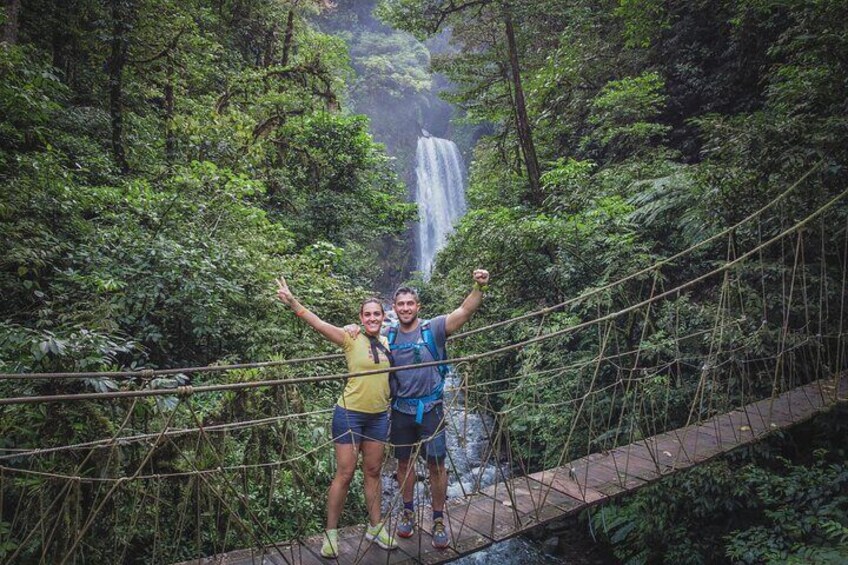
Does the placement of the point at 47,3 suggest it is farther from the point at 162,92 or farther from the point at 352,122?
the point at 352,122

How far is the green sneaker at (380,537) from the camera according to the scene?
1.89 m

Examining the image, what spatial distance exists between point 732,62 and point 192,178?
658 cm

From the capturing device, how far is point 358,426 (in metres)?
→ 1.95

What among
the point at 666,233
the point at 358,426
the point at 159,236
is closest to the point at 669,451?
the point at 358,426

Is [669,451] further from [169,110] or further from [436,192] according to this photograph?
[436,192]

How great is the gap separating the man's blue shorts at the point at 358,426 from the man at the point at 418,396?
8 centimetres

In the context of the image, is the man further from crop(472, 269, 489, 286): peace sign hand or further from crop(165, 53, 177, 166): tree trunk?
crop(165, 53, 177, 166): tree trunk

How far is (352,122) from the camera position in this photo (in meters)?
7.34

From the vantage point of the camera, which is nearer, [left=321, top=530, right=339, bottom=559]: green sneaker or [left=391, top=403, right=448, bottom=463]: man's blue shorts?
[left=321, top=530, right=339, bottom=559]: green sneaker

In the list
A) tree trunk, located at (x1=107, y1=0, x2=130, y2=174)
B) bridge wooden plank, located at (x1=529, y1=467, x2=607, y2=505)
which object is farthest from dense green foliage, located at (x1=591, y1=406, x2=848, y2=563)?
tree trunk, located at (x1=107, y1=0, x2=130, y2=174)

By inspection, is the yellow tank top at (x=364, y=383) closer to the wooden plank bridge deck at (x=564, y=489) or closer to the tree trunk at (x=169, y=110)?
the wooden plank bridge deck at (x=564, y=489)

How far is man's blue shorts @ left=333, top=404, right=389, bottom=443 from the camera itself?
194 centimetres

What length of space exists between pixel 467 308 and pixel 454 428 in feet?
3.64

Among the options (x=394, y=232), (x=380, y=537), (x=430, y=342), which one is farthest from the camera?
(x=394, y=232)
